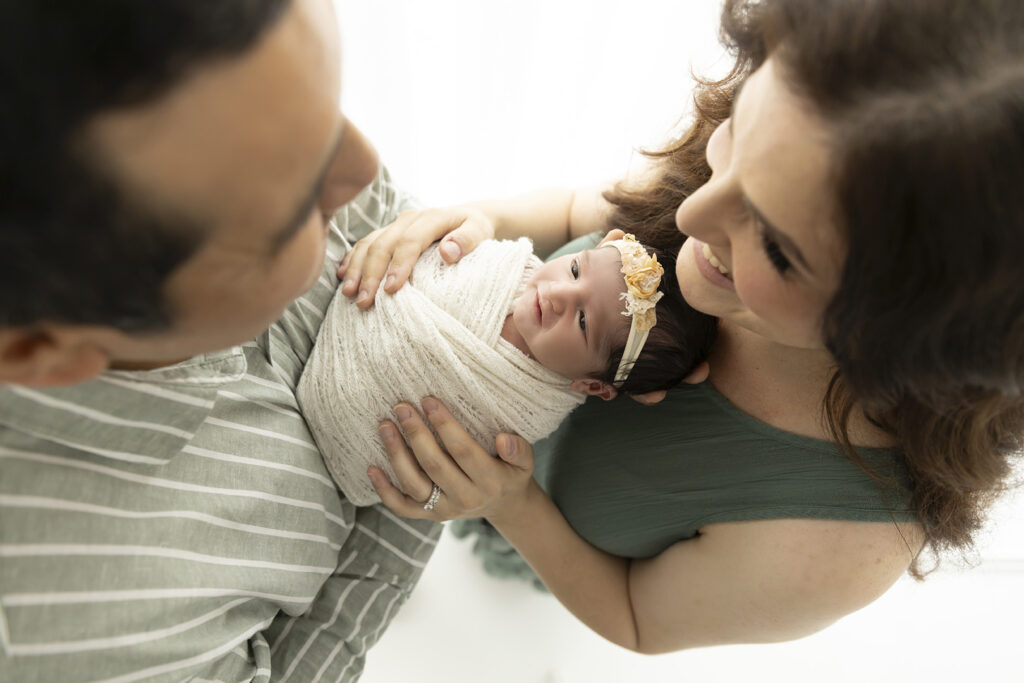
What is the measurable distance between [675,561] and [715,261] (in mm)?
469

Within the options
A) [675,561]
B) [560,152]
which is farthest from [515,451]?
[560,152]

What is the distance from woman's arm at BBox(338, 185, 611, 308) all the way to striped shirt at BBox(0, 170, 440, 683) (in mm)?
113

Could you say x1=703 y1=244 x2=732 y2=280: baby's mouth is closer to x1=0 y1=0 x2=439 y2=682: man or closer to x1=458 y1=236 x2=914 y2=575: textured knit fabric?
x1=458 y1=236 x2=914 y2=575: textured knit fabric

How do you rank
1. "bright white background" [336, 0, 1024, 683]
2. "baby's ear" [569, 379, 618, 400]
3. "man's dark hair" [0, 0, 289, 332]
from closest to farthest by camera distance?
"man's dark hair" [0, 0, 289, 332] → "baby's ear" [569, 379, 618, 400] → "bright white background" [336, 0, 1024, 683]

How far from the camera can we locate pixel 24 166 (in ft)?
1.35

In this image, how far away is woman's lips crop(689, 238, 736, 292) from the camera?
78 cm

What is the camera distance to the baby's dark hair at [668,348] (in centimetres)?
95

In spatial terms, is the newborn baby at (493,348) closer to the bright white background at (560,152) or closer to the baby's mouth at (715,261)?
the baby's mouth at (715,261)

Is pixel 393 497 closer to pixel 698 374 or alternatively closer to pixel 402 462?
pixel 402 462

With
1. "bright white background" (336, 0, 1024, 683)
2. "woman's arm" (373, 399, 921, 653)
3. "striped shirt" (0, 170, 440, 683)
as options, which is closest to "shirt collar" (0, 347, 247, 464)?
"striped shirt" (0, 170, 440, 683)

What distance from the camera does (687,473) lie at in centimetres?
97

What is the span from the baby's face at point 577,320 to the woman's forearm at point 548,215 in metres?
0.23

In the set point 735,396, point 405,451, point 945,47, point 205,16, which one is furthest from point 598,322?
point 205,16

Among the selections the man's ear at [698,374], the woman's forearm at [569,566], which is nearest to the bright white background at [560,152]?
the woman's forearm at [569,566]
